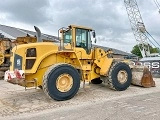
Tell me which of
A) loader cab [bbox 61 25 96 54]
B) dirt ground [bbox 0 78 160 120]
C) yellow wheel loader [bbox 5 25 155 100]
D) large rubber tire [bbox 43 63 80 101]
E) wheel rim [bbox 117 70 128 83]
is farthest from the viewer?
wheel rim [bbox 117 70 128 83]

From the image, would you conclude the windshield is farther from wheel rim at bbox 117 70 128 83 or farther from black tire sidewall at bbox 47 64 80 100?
wheel rim at bbox 117 70 128 83

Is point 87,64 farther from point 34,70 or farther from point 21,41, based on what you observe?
point 21,41

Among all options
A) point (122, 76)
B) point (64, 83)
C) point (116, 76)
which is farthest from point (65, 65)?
point (122, 76)

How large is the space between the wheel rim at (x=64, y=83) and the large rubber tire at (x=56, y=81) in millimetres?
63

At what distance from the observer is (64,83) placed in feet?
23.6

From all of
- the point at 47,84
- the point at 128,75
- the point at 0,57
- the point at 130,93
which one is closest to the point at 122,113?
the point at 47,84

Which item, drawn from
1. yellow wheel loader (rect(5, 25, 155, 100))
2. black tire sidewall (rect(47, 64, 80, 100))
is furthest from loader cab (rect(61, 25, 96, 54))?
black tire sidewall (rect(47, 64, 80, 100))

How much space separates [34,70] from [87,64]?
2280 mm

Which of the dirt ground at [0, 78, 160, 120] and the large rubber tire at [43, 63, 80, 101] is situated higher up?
the large rubber tire at [43, 63, 80, 101]

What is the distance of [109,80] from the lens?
8.53 meters

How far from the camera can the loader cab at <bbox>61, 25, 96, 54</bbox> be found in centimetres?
807

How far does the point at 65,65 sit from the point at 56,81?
1.93 feet

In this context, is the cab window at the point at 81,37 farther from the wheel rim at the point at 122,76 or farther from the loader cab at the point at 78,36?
the wheel rim at the point at 122,76

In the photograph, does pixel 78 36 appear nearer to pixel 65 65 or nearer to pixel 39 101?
pixel 65 65
